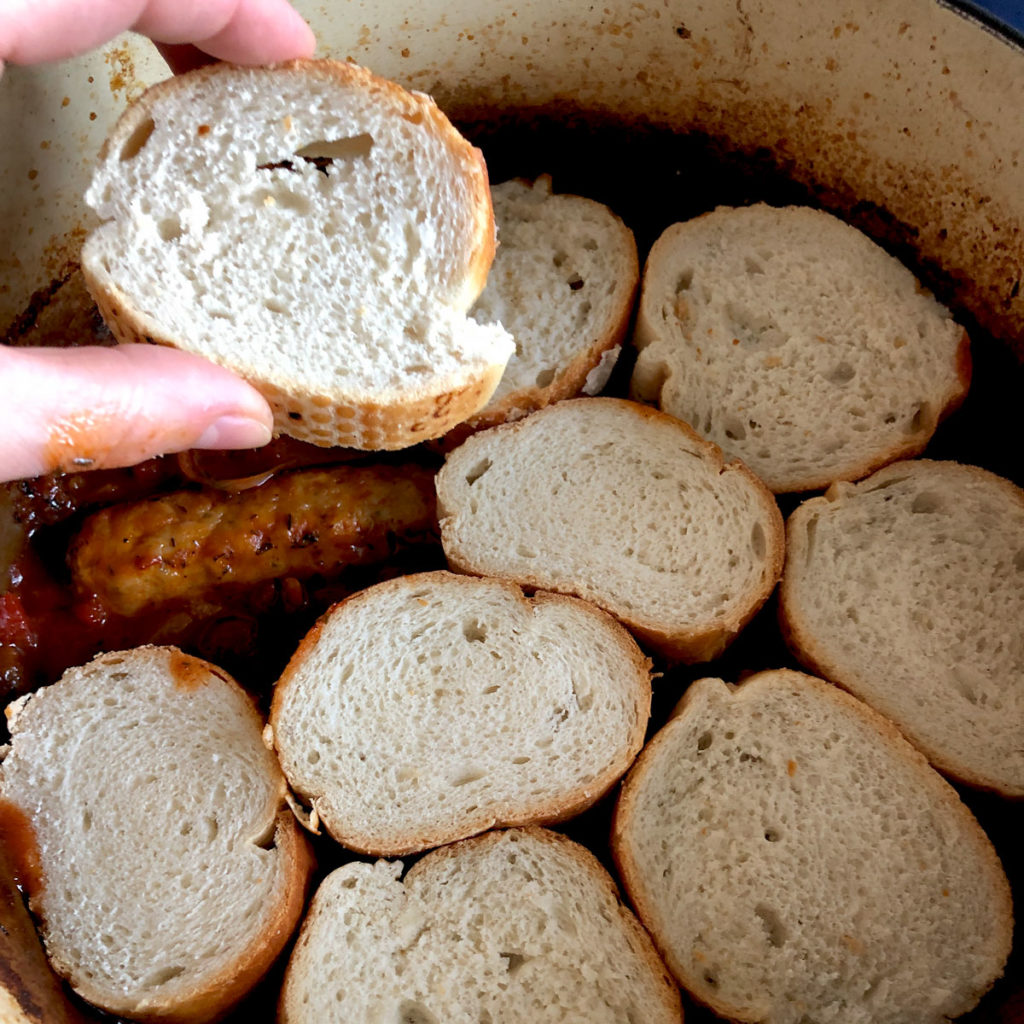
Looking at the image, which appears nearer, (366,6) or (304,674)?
(304,674)

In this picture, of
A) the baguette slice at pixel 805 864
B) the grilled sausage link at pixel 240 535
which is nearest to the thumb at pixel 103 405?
the grilled sausage link at pixel 240 535

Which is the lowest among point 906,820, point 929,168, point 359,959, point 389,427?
point 359,959

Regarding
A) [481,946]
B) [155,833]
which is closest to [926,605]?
[481,946]

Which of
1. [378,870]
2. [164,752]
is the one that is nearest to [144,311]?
[164,752]

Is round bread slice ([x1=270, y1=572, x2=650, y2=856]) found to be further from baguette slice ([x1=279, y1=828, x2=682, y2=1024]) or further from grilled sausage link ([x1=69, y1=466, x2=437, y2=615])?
grilled sausage link ([x1=69, y1=466, x2=437, y2=615])

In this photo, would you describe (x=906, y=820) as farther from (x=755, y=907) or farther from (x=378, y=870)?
(x=378, y=870)

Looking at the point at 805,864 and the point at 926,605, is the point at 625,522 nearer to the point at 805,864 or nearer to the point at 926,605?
the point at 926,605

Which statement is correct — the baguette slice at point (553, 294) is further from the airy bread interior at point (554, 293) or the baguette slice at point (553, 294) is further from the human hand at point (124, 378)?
the human hand at point (124, 378)
